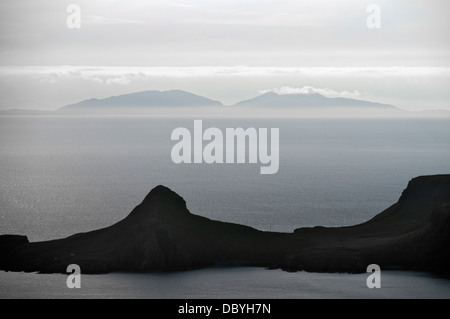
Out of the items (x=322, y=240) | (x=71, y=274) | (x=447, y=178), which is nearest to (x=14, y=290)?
(x=71, y=274)

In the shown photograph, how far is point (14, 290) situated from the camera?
94000 mm

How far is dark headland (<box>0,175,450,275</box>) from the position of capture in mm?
100375

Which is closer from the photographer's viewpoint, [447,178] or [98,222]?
[447,178]

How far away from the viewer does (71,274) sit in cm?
9838

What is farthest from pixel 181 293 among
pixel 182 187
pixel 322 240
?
pixel 182 187

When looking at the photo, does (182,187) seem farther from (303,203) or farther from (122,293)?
(122,293)

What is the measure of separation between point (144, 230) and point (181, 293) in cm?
984

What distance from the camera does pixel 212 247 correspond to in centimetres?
10506

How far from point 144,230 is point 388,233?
3085 centimetres

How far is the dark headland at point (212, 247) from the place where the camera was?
100 meters

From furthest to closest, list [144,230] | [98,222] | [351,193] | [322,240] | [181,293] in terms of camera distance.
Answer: [351,193], [98,222], [322,240], [144,230], [181,293]

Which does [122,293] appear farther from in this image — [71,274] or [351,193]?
[351,193]
